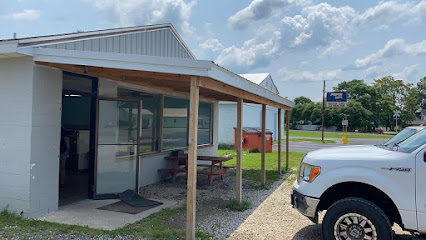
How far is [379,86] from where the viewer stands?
68312mm

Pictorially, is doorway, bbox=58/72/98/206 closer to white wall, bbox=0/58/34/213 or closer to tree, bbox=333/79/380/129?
white wall, bbox=0/58/34/213

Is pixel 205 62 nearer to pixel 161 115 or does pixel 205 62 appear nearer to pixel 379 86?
pixel 161 115

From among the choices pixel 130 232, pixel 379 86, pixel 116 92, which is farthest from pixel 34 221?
pixel 379 86

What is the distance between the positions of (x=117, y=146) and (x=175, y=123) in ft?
10.4

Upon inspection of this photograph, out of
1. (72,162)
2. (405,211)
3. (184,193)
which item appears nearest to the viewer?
(405,211)

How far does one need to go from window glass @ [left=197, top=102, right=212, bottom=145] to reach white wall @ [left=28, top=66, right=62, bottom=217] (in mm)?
6319

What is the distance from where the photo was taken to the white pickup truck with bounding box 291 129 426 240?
396 centimetres

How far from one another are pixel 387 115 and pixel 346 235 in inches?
2633

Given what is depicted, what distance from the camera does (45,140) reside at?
565 centimetres

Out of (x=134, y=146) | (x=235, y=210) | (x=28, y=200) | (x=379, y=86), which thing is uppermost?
(x=379, y=86)

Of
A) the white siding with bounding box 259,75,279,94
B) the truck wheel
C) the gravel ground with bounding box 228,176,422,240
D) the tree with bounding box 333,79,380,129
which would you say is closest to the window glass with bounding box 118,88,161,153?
the gravel ground with bounding box 228,176,422,240

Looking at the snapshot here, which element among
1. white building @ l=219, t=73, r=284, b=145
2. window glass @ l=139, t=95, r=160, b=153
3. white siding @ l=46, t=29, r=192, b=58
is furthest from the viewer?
white building @ l=219, t=73, r=284, b=145

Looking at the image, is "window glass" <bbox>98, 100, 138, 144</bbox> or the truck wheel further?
"window glass" <bbox>98, 100, 138, 144</bbox>

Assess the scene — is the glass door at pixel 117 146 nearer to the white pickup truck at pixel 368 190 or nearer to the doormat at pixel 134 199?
the doormat at pixel 134 199
